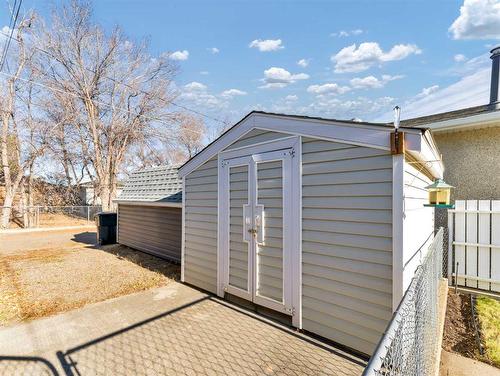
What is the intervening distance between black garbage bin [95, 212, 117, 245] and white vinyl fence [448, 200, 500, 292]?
1093 cm

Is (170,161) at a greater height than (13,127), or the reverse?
(13,127)

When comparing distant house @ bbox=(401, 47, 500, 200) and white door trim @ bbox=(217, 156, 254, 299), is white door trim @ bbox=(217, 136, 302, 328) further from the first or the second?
distant house @ bbox=(401, 47, 500, 200)

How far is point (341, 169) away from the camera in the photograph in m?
3.27

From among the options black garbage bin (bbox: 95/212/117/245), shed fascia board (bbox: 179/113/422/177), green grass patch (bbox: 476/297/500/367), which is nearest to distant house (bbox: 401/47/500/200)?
green grass patch (bbox: 476/297/500/367)

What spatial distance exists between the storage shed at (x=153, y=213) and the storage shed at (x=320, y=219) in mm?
2693

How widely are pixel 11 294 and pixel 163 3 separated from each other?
9.26 metres

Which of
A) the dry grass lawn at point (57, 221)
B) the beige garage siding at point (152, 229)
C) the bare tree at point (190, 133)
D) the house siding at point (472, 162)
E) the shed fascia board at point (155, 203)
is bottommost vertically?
the dry grass lawn at point (57, 221)

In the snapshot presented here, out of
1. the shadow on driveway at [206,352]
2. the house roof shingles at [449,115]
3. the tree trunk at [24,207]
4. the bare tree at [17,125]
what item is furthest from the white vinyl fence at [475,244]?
the bare tree at [17,125]

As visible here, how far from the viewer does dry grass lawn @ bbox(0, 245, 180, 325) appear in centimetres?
464

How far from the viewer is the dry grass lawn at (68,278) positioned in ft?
15.2

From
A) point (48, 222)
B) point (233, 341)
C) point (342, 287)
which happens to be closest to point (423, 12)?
point (342, 287)

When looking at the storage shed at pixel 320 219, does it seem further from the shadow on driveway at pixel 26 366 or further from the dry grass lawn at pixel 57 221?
the dry grass lawn at pixel 57 221

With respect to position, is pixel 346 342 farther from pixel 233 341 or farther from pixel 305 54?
pixel 305 54

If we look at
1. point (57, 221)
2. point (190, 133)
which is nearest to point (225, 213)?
point (190, 133)
